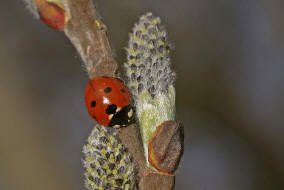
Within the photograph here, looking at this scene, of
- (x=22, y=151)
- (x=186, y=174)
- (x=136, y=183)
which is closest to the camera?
(x=136, y=183)

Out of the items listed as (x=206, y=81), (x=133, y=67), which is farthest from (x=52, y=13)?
(x=206, y=81)

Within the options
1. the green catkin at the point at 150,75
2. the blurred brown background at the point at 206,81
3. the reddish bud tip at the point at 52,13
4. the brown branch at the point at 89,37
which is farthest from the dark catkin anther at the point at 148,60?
the blurred brown background at the point at 206,81

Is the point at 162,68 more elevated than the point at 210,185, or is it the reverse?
the point at 162,68

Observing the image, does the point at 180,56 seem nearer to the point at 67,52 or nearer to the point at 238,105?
the point at 238,105

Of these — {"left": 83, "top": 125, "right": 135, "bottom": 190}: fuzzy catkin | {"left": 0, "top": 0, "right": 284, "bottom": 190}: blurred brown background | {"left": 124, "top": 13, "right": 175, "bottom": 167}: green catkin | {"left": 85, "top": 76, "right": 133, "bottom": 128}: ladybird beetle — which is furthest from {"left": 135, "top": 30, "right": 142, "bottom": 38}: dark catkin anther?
{"left": 0, "top": 0, "right": 284, "bottom": 190}: blurred brown background

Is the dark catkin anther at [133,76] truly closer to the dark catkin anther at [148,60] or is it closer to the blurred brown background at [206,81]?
the dark catkin anther at [148,60]

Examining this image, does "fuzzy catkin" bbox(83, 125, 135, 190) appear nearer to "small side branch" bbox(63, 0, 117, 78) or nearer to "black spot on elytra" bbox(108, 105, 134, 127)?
"black spot on elytra" bbox(108, 105, 134, 127)

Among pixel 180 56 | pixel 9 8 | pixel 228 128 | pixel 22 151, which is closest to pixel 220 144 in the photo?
pixel 228 128
